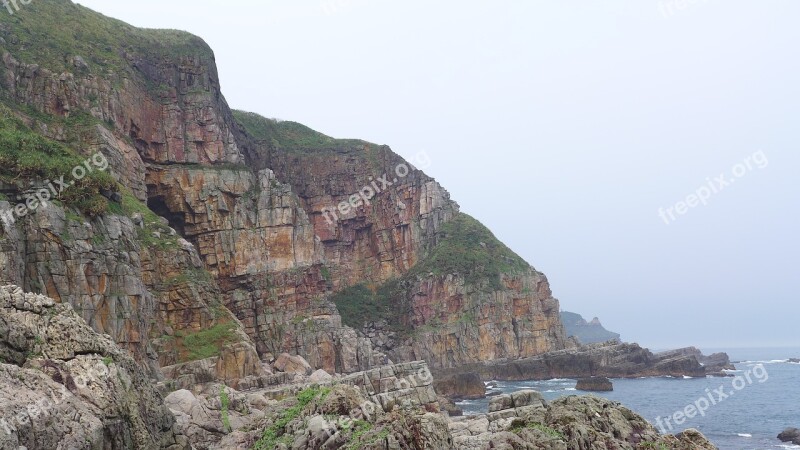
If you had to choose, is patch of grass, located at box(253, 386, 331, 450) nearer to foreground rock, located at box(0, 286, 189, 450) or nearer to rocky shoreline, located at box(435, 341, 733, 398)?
foreground rock, located at box(0, 286, 189, 450)

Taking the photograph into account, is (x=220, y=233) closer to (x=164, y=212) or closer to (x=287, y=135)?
(x=164, y=212)

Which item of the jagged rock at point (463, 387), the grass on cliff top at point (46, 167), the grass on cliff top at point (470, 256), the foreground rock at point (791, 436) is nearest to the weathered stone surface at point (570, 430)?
the foreground rock at point (791, 436)

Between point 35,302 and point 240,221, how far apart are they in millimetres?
53583

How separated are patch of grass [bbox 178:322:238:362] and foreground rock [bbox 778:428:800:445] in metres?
42.4

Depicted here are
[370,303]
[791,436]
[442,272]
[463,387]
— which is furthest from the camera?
[370,303]

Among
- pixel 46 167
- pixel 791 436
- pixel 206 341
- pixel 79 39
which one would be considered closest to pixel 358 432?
pixel 46 167

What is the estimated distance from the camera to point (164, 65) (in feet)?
239

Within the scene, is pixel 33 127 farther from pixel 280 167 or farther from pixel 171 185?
pixel 280 167

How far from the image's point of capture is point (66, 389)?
15.4 meters

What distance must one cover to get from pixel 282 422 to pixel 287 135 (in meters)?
96.6

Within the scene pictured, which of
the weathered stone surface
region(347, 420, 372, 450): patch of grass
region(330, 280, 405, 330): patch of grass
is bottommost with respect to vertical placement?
the weathered stone surface

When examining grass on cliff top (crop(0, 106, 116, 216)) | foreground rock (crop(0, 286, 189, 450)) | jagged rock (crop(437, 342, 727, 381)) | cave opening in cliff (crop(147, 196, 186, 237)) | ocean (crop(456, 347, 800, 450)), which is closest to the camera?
foreground rock (crop(0, 286, 189, 450))

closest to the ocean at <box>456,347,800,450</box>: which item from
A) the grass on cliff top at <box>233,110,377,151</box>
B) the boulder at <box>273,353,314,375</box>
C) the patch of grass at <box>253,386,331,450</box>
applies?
the boulder at <box>273,353,314,375</box>

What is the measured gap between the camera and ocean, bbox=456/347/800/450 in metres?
45.0
